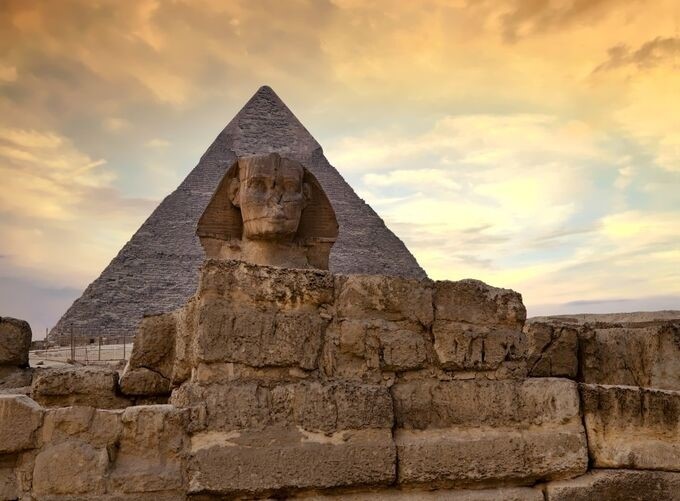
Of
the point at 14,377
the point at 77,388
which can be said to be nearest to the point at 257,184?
the point at 14,377

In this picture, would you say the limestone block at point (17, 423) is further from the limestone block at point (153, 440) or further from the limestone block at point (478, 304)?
the limestone block at point (478, 304)

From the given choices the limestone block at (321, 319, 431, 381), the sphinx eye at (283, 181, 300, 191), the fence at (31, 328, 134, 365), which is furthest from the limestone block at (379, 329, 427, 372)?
the fence at (31, 328, 134, 365)

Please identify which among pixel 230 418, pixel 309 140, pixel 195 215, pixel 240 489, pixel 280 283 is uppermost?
pixel 309 140

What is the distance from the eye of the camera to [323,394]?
8.90 feet

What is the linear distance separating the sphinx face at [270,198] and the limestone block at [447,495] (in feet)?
8.73

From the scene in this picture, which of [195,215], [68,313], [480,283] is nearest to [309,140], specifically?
[195,215]

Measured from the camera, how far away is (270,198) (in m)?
5.15

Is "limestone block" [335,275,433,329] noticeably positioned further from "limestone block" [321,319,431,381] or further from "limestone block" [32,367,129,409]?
"limestone block" [32,367,129,409]

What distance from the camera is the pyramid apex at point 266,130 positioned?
122 metres

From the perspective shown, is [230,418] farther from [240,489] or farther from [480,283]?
[480,283]

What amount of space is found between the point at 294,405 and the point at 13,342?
2.27 meters

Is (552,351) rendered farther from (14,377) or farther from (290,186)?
(14,377)

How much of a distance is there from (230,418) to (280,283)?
1.66ft

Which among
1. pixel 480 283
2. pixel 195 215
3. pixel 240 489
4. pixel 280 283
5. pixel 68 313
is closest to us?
pixel 240 489
